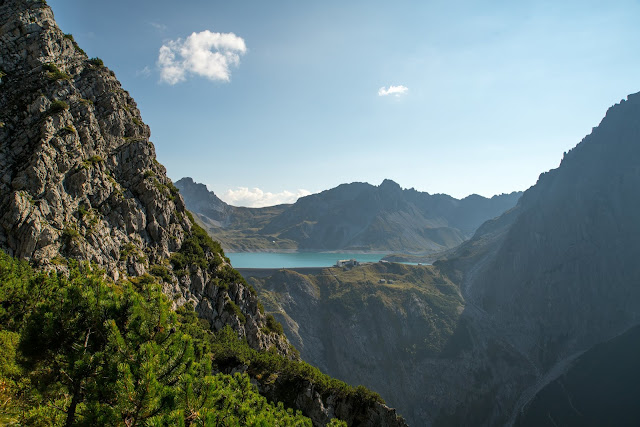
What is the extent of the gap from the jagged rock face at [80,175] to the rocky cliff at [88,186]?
0.15 m

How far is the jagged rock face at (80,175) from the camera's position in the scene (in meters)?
43.0

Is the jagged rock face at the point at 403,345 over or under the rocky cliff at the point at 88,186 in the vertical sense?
under

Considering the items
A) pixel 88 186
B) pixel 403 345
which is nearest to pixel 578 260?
pixel 403 345

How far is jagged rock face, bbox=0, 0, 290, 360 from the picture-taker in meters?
43.0

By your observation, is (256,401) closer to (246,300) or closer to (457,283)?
(246,300)

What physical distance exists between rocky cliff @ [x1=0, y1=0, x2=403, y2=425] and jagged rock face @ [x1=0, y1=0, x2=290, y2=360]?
0.15 metres

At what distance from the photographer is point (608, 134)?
195875mm

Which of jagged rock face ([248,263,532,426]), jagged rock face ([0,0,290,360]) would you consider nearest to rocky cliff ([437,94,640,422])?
jagged rock face ([248,263,532,426])

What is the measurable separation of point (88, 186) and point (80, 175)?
6.65ft

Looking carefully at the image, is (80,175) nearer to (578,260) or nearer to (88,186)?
(88,186)

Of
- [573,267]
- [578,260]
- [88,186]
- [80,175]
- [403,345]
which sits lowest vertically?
[403,345]

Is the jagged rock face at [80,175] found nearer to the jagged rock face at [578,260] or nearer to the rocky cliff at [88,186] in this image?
the rocky cliff at [88,186]

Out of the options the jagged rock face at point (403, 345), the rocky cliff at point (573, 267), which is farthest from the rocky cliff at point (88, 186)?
the rocky cliff at point (573, 267)

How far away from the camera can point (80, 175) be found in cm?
4866
